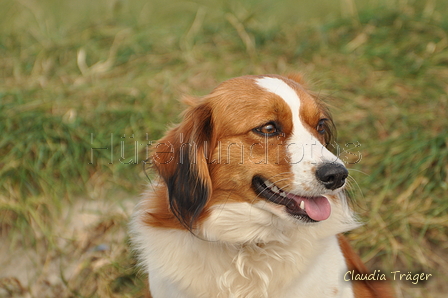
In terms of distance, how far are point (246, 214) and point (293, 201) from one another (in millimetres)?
264

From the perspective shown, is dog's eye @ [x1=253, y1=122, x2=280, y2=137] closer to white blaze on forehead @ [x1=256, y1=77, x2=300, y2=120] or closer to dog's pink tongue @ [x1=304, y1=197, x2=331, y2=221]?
white blaze on forehead @ [x1=256, y1=77, x2=300, y2=120]

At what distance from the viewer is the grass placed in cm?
398

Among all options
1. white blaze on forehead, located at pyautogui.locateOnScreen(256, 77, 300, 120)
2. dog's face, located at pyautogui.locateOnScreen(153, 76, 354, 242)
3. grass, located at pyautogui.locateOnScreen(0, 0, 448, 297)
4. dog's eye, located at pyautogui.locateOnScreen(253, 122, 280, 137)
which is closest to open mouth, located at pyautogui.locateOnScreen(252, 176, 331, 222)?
dog's face, located at pyautogui.locateOnScreen(153, 76, 354, 242)

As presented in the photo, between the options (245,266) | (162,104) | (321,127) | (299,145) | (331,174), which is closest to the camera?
Answer: (331,174)

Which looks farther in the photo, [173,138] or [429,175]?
[429,175]

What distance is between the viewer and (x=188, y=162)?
2631 millimetres

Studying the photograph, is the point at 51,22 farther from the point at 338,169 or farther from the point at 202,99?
the point at 338,169

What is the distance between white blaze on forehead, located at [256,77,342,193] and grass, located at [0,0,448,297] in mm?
629

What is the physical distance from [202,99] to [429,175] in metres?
2.43

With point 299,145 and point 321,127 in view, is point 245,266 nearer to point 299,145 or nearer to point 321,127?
point 299,145

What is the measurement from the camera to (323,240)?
269cm

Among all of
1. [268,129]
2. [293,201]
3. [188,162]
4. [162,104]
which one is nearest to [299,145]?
[268,129]

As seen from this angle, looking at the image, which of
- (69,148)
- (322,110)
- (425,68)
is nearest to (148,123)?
(69,148)

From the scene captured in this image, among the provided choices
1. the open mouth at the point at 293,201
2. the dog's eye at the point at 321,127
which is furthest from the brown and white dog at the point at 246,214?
the dog's eye at the point at 321,127
